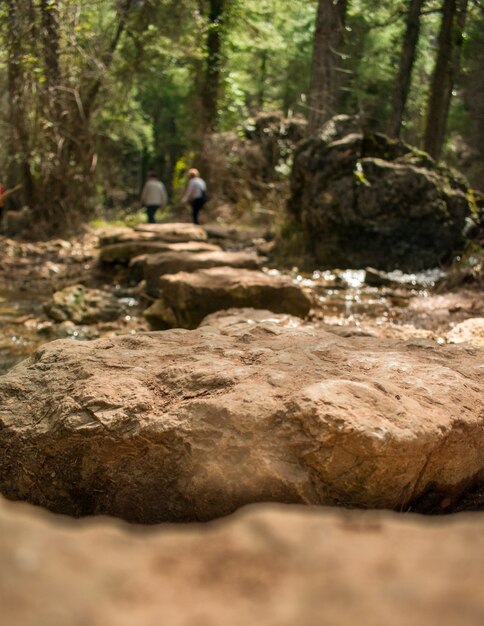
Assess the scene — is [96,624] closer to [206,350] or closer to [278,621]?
[278,621]

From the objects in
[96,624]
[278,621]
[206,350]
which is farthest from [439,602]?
[206,350]

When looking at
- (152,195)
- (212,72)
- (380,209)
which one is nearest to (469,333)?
(380,209)

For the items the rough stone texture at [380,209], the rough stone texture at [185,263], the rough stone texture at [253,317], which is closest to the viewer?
the rough stone texture at [253,317]

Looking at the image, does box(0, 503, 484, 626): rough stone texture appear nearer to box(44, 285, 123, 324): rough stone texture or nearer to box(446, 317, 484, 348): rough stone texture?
box(446, 317, 484, 348): rough stone texture

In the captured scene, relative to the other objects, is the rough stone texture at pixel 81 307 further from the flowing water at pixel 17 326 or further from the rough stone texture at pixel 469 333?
the rough stone texture at pixel 469 333

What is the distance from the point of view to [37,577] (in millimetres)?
1011

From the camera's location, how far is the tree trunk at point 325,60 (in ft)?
43.9

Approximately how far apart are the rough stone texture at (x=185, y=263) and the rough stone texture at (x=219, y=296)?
1.10m

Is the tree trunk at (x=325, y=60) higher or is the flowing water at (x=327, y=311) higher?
the tree trunk at (x=325, y=60)

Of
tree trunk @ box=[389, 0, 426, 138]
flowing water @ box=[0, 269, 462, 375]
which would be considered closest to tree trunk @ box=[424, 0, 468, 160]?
tree trunk @ box=[389, 0, 426, 138]

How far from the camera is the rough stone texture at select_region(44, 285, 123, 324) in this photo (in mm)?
7770

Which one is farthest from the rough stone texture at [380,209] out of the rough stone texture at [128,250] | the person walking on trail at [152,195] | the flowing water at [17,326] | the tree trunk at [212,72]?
the tree trunk at [212,72]

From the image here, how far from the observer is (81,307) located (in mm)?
7969

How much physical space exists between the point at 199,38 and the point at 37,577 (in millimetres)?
19077
